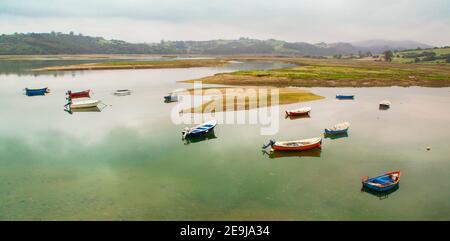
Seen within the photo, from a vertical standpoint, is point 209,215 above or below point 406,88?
below

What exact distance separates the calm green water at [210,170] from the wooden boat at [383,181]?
0.75 meters

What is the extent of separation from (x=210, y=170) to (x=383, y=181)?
1565cm

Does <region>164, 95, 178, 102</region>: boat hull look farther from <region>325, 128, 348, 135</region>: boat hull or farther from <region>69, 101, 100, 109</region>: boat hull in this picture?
<region>325, 128, 348, 135</region>: boat hull

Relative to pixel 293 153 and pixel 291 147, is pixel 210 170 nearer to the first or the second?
pixel 291 147

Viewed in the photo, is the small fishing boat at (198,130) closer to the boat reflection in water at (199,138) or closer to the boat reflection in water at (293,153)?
the boat reflection in water at (199,138)

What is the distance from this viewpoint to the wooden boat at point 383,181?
1035 inches

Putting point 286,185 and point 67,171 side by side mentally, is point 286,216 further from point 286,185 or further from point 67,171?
point 67,171

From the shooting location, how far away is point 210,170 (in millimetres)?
30828

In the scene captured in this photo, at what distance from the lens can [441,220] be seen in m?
22.5

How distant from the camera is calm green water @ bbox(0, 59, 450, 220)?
2389 cm

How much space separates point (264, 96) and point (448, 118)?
33.3 metres

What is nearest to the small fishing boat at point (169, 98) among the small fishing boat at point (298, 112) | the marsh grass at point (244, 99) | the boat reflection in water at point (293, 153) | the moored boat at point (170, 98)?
the moored boat at point (170, 98)
